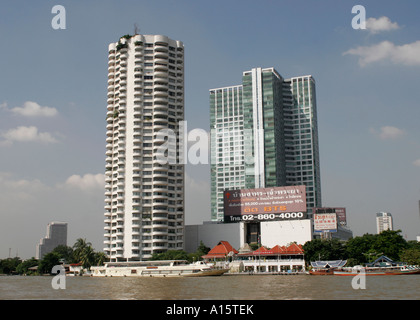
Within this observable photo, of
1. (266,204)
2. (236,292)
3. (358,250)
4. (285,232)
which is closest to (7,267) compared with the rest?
(266,204)

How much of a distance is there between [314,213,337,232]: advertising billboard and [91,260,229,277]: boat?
1245 inches

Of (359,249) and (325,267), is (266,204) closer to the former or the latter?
(359,249)

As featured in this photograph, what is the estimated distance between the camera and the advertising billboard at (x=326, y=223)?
115 meters

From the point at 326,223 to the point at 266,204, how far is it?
16.0 m

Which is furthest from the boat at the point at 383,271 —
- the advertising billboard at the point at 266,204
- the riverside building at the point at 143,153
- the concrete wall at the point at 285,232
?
the riverside building at the point at 143,153

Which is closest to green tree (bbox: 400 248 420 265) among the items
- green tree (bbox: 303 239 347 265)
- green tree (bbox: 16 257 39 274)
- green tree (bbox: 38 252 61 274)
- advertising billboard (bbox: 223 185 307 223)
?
green tree (bbox: 303 239 347 265)

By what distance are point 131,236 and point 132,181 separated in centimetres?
1470

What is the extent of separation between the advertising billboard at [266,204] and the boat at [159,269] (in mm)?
25176

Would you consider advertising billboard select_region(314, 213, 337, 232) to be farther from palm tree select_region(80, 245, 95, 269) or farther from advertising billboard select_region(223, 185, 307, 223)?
palm tree select_region(80, 245, 95, 269)

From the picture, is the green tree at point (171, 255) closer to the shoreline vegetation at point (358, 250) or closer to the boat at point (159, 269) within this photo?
the shoreline vegetation at point (358, 250)

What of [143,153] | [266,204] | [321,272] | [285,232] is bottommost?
[321,272]

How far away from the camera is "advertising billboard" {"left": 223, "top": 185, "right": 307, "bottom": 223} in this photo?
11644cm

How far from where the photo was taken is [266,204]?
119 meters
